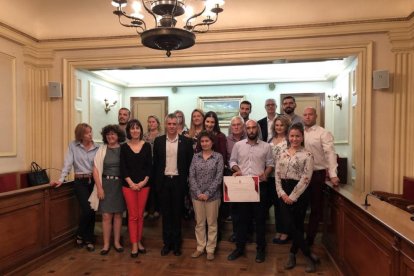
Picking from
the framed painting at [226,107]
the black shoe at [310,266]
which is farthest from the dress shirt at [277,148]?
the framed painting at [226,107]

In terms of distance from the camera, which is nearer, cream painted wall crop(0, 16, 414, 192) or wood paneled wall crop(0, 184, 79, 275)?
wood paneled wall crop(0, 184, 79, 275)

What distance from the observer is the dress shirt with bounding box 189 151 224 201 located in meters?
3.50

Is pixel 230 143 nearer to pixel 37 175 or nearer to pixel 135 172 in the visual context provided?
pixel 135 172

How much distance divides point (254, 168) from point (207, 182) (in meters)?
0.47

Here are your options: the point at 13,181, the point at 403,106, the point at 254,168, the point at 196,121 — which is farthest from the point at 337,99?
the point at 13,181

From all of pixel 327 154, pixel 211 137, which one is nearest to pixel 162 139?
pixel 211 137

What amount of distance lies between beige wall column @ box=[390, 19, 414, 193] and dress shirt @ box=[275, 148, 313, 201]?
1.81 meters

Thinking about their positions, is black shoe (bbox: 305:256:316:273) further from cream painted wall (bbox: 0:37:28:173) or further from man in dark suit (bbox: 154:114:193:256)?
cream painted wall (bbox: 0:37:28:173)

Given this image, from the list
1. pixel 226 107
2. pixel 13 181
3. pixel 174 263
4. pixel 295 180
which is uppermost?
pixel 226 107

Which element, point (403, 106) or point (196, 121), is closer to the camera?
point (196, 121)

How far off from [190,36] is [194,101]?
4723mm

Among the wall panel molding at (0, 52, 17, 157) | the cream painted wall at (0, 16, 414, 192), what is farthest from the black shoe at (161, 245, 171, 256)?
the wall panel molding at (0, 52, 17, 157)

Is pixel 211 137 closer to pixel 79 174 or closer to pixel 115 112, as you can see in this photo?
pixel 79 174

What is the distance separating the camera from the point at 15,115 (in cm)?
485
